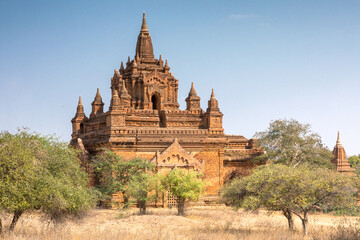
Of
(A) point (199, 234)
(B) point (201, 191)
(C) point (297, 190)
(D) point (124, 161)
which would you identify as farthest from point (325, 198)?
(D) point (124, 161)

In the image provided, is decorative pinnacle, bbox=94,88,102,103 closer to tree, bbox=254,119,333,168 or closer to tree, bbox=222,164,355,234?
tree, bbox=254,119,333,168

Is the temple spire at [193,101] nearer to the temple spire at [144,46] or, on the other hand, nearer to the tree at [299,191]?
the temple spire at [144,46]

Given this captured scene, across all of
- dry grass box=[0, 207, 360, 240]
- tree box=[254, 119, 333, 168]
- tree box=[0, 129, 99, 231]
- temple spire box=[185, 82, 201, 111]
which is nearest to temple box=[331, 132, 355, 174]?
tree box=[254, 119, 333, 168]

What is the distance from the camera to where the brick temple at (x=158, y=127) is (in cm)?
3117

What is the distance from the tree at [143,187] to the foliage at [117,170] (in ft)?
2.80

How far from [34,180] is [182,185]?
11.4 m

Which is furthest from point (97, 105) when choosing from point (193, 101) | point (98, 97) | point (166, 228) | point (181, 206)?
point (166, 228)

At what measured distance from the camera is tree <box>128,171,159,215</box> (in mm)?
26766

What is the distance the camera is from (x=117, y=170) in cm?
2873

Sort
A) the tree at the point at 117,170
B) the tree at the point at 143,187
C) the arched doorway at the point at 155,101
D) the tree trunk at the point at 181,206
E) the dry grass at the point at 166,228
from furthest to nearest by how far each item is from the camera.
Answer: the arched doorway at the point at 155,101 < the tree at the point at 117,170 < the tree trunk at the point at 181,206 < the tree at the point at 143,187 < the dry grass at the point at 166,228

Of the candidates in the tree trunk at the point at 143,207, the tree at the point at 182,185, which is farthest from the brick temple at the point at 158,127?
the tree trunk at the point at 143,207

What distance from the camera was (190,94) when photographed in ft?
122

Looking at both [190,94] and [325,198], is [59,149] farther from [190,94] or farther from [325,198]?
[190,94]

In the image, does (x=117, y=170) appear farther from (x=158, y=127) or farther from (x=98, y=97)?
(x=98, y=97)
